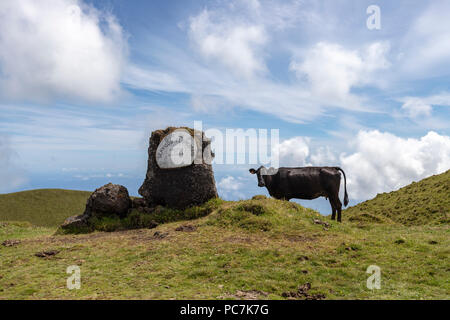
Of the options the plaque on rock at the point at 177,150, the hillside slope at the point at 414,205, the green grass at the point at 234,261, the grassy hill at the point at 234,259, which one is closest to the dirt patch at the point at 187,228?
the grassy hill at the point at 234,259

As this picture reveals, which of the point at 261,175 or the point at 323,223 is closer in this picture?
the point at 323,223

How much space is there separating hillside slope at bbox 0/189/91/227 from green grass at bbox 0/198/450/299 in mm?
Result: 25952

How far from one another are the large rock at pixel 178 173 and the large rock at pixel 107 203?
1236 mm

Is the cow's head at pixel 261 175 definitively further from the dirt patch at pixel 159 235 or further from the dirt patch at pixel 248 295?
the dirt patch at pixel 248 295

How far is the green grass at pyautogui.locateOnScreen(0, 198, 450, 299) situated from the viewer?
9.08 metres

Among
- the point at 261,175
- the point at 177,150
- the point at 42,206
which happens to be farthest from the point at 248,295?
the point at 42,206

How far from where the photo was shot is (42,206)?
42.3 m

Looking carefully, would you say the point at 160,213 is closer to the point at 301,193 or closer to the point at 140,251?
the point at 140,251

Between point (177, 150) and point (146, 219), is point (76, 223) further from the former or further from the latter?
point (177, 150)

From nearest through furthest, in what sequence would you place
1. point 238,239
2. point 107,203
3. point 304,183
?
point 238,239, point 107,203, point 304,183

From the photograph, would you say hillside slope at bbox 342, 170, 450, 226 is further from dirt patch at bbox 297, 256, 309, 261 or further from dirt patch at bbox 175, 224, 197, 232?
dirt patch at bbox 297, 256, 309, 261

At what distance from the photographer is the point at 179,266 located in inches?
437

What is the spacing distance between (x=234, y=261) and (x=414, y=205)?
80.9ft

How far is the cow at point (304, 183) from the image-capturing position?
1933 centimetres
